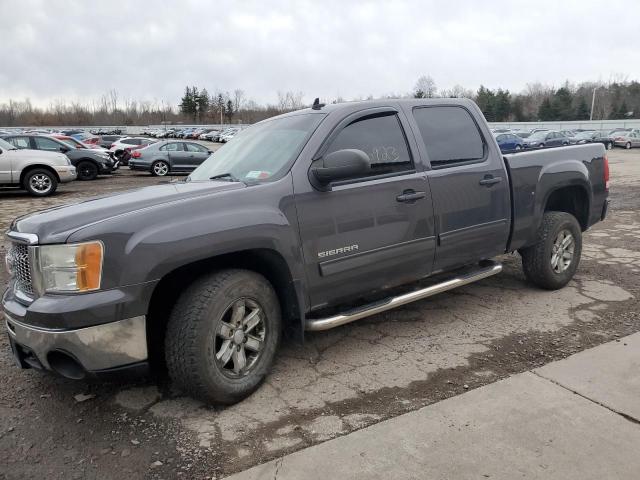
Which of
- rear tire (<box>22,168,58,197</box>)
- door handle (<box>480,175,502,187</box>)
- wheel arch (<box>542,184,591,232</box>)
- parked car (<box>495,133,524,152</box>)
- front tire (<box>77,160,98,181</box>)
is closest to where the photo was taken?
door handle (<box>480,175,502,187</box>)

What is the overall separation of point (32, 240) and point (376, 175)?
226cm

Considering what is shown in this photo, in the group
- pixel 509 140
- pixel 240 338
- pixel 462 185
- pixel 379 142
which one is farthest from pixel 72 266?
pixel 509 140

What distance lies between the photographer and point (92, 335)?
2.73m

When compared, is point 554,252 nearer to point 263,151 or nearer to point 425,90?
point 263,151

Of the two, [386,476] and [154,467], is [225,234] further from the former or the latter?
[386,476]

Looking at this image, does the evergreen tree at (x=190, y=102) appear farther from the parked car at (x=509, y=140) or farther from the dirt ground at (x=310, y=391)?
the dirt ground at (x=310, y=391)

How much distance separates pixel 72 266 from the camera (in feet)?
8.97

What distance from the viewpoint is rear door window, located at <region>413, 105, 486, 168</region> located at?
13.9ft

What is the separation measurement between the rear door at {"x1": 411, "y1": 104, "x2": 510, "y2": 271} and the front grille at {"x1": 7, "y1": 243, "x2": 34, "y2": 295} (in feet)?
9.20

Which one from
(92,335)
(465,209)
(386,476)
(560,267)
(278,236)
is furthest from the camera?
(560,267)

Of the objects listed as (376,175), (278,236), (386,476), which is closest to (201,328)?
(278,236)

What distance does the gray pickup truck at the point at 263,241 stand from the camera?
2781mm

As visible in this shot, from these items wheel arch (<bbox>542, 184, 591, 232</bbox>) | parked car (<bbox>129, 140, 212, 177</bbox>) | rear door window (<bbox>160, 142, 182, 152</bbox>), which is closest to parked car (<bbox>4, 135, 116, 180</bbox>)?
parked car (<bbox>129, 140, 212, 177</bbox>)

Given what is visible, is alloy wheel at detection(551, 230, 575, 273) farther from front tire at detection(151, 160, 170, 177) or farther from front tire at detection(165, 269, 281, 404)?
front tire at detection(151, 160, 170, 177)
